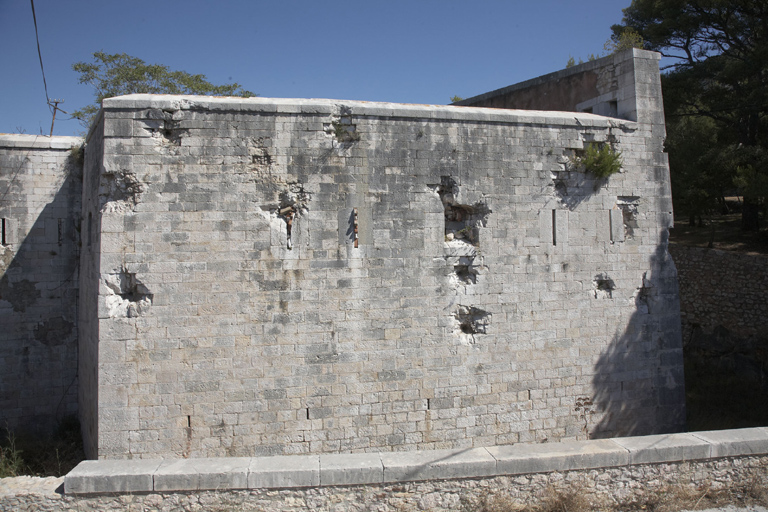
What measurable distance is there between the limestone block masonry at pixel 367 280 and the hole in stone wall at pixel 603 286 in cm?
4

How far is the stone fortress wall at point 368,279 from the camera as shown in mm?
6590

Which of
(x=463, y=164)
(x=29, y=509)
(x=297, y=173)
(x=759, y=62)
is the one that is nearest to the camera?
(x=29, y=509)

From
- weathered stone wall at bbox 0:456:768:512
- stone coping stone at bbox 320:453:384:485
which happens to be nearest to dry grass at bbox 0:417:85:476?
weathered stone wall at bbox 0:456:768:512

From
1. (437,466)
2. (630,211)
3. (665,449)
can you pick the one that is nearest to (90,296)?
(437,466)

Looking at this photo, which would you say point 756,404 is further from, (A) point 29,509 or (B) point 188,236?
(A) point 29,509

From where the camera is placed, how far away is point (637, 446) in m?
5.42

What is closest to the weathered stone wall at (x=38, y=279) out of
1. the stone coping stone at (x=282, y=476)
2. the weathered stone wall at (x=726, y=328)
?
the stone coping stone at (x=282, y=476)

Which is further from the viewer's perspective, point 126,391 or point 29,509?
point 126,391

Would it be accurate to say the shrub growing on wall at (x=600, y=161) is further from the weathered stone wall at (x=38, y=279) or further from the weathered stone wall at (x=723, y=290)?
the weathered stone wall at (x=38, y=279)

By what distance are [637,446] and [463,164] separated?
4202mm

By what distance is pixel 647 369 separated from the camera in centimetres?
827

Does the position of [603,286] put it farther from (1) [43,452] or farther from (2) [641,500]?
(1) [43,452]

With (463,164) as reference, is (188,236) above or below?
below

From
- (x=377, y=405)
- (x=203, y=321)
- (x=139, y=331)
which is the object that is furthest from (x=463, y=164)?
(x=139, y=331)
